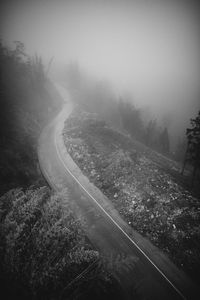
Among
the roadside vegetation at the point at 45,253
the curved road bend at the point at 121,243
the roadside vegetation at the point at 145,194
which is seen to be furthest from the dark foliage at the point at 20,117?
the roadside vegetation at the point at 145,194

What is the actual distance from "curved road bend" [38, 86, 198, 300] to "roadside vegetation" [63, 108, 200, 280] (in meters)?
1.10

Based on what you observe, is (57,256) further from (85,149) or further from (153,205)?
(85,149)

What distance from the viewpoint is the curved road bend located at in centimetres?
1248

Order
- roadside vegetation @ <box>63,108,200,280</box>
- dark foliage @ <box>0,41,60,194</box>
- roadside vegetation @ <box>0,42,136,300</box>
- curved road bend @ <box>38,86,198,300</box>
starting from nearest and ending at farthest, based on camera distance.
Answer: roadside vegetation @ <box>0,42,136,300</box> < curved road bend @ <box>38,86,198,300</box> < roadside vegetation @ <box>63,108,200,280</box> < dark foliage @ <box>0,41,60,194</box>

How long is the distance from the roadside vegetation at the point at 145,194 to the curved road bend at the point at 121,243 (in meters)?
1.10

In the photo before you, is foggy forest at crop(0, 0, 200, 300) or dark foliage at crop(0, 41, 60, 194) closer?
foggy forest at crop(0, 0, 200, 300)

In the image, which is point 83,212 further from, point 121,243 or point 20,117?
point 20,117

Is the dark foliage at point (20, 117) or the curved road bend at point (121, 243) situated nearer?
the curved road bend at point (121, 243)

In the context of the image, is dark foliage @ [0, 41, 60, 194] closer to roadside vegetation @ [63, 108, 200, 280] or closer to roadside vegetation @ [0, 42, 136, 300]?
roadside vegetation @ [0, 42, 136, 300]

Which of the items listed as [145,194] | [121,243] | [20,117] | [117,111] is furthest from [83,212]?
[117,111]

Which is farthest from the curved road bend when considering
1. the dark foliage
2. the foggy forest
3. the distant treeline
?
the distant treeline

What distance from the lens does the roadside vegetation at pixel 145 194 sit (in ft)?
53.2

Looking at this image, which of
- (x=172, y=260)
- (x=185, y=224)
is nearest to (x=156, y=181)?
(x=185, y=224)

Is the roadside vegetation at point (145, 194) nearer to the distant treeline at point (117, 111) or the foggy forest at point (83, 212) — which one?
the foggy forest at point (83, 212)
